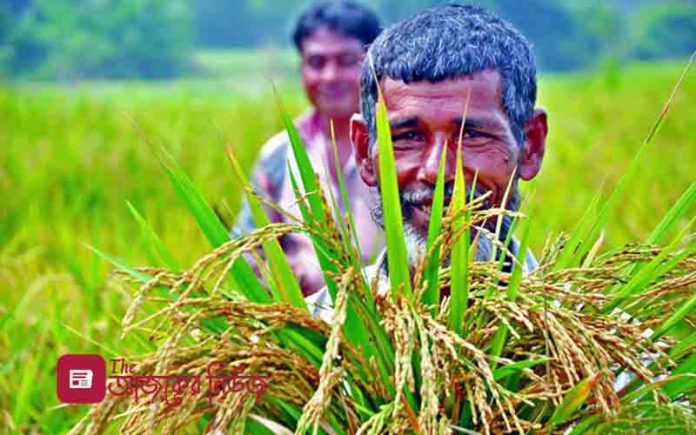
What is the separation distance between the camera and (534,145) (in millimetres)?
1622

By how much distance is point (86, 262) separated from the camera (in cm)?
Answer: 327

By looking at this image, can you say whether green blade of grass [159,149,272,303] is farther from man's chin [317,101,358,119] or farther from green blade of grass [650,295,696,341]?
Result: man's chin [317,101,358,119]

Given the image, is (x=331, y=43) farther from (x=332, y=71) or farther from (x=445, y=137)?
(x=445, y=137)

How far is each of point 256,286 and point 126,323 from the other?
0.83 ft

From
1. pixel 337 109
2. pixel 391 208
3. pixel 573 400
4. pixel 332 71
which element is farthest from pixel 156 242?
pixel 332 71

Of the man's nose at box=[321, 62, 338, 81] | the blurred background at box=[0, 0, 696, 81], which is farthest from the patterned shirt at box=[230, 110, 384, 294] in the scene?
the blurred background at box=[0, 0, 696, 81]

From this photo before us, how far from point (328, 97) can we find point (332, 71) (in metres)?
0.12

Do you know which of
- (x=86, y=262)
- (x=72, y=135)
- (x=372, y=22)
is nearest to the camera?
(x=86, y=262)

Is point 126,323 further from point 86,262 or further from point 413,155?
point 86,262

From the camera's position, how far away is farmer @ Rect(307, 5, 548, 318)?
4.75 ft

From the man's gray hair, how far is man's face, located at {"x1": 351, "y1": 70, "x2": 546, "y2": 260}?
0.02 m

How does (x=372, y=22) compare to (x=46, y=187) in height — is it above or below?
above

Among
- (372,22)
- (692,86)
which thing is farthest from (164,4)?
(372,22)

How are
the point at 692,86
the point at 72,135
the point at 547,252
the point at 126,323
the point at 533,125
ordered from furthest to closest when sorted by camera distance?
the point at 692,86 → the point at 72,135 → the point at 533,125 → the point at 547,252 → the point at 126,323
